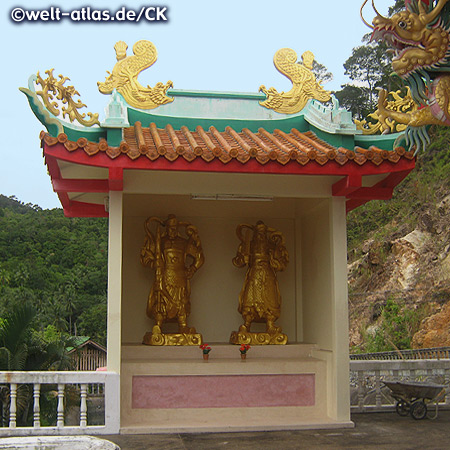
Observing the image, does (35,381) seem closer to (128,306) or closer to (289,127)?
(128,306)

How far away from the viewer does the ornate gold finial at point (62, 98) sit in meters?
6.75

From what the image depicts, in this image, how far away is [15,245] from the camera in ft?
136

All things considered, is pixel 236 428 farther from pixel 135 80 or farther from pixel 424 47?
pixel 135 80

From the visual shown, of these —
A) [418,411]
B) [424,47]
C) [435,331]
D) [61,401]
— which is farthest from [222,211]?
[435,331]

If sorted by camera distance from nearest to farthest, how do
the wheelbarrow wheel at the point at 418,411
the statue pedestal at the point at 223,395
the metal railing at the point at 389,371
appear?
the statue pedestal at the point at 223,395
the wheelbarrow wheel at the point at 418,411
the metal railing at the point at 389,371

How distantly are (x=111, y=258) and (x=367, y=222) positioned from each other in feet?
73.0

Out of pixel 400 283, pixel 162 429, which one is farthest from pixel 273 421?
pixel 400 283

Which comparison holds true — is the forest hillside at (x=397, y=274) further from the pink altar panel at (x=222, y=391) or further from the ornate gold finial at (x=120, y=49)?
the ornate gold finial at (x=120, y=49)

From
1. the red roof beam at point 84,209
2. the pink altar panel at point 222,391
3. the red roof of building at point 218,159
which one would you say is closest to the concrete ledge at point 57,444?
the red roof of building at point 218,159

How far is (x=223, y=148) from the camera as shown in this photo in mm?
6793

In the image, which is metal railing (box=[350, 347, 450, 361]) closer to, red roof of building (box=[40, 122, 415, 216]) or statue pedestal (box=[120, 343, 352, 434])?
statue pedestal (box=[120, 343, 352, 434])

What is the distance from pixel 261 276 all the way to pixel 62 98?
3.24 m

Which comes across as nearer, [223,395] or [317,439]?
[317,439]

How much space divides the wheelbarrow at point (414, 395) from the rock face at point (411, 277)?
1097cm
